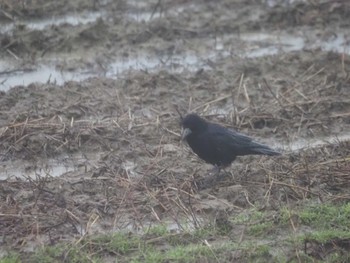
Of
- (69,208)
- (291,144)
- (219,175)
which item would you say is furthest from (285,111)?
(69,208)

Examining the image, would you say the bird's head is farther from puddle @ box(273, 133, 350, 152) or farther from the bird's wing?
puddle @ box(273, 133, 350, 152)

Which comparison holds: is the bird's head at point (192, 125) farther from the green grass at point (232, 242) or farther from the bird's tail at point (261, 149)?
the green grass at point (232, 242)

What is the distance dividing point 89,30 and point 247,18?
2360mm

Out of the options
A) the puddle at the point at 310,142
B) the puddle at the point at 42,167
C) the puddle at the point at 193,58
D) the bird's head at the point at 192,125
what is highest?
the bird's head at the point at 192,125

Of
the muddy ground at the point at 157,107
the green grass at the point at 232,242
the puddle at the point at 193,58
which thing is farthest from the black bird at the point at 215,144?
the puddle at the point at 193,58

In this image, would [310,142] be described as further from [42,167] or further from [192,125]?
[42,167]

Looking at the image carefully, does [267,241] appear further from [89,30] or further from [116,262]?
[89,30]

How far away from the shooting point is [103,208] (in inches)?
325

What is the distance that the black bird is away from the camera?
903cm

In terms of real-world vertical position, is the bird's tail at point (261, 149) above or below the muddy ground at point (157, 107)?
above

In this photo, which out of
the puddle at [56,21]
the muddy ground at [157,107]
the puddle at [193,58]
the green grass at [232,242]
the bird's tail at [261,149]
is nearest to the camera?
the green grass at [232,242]

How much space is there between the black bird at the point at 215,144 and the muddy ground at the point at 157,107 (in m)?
0.20

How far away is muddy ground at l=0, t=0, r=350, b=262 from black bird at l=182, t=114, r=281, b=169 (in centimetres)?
20

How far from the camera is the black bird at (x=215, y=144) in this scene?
9.03 meters
